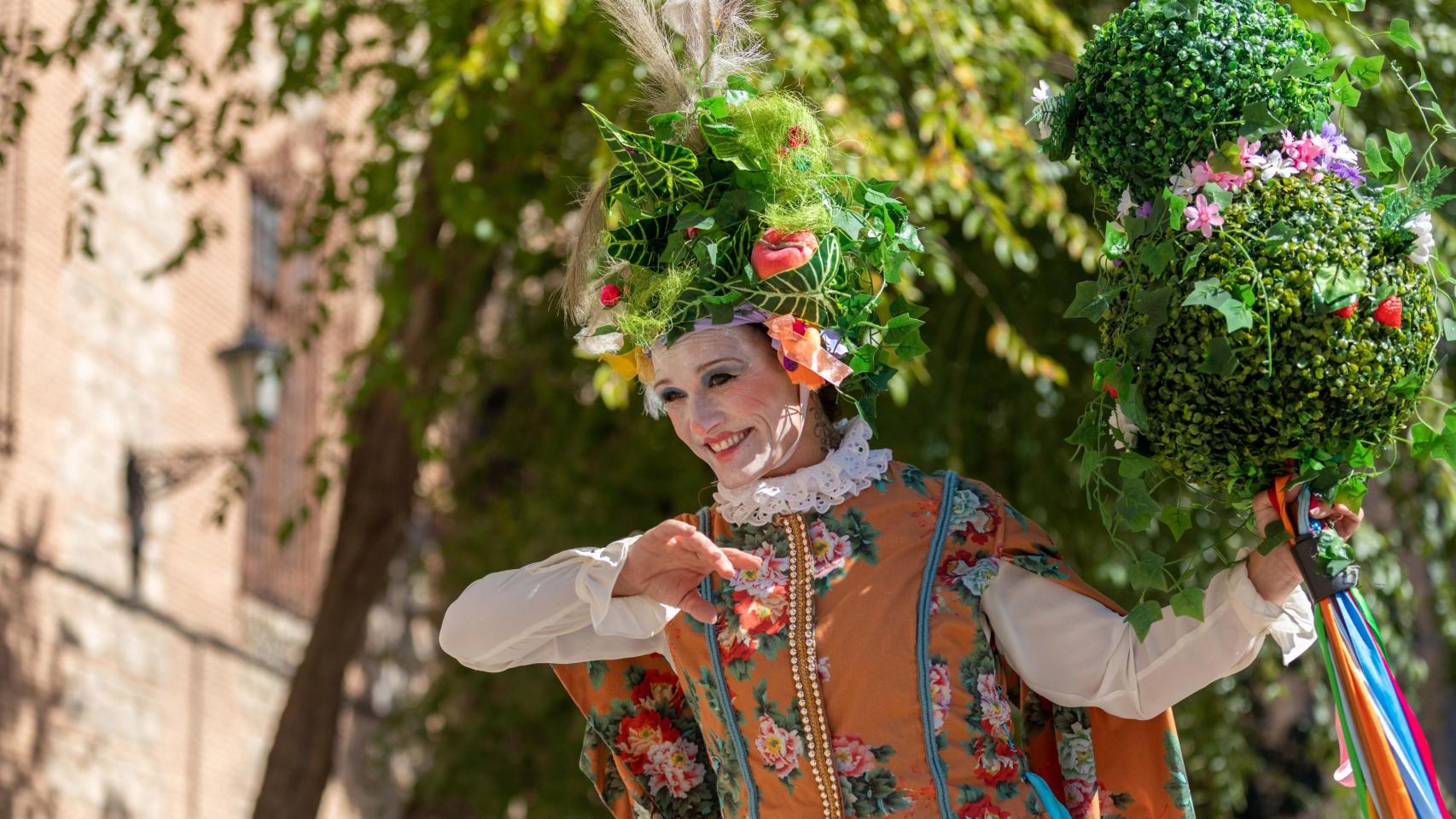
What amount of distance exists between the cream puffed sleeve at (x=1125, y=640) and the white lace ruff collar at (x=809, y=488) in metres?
0.27

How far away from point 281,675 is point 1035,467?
208 inches

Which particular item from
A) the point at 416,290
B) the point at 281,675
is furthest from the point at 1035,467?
the point at 281,675

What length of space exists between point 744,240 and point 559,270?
16.4 ft

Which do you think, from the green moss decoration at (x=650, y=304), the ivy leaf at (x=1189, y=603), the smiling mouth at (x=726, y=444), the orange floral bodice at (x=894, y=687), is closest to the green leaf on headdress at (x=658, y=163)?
the green moss decoration at (x=650, y=304)

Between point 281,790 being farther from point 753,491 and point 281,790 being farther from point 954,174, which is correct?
point 753,491

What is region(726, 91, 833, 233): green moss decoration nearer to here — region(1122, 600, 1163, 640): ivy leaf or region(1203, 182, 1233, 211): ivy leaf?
region(1203, 182, 1233, 211): ivy leaf

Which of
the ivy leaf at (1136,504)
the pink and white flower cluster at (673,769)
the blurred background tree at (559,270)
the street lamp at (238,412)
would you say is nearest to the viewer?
the ivy leaf at (1136,504)

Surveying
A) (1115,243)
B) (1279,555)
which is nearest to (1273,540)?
(1279,555)

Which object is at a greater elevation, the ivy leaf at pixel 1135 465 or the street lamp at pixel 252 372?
the ivy leaf at pixel 1135 465

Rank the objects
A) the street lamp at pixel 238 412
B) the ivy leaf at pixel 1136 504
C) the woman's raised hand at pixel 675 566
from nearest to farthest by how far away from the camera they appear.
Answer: the ivy leaf at pixel 1136 504 → the woman's raised hand at pixel 675 566 → the street lamp at pixel 238 412

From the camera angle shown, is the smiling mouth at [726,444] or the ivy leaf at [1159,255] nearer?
the ivy leaf at [1159,255]

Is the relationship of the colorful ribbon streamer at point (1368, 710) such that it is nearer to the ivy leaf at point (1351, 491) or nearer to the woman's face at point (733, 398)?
the ivy leaf at point (1351, 491)

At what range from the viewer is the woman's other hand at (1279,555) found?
7.97ft

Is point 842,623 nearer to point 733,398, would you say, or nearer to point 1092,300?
point 733,398
